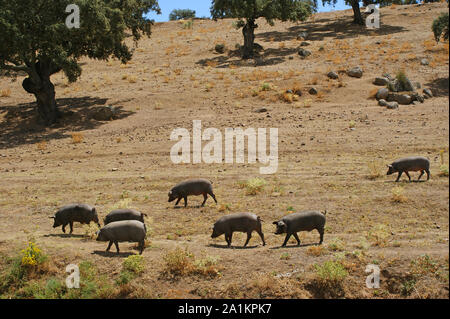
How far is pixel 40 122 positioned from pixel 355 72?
959 inches

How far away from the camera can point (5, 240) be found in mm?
14391

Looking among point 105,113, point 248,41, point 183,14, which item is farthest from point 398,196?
point 183,14

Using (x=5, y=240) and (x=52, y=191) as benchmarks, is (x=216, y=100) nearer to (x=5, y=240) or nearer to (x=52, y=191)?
(x=52, y=191)

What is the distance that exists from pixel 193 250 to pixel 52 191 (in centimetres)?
1021

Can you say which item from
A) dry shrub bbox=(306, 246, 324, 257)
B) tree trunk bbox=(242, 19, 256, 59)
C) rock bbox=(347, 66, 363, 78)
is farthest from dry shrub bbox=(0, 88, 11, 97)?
dry shrub bbox=(306, 246, 324, 257)

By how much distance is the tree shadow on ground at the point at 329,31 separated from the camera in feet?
176

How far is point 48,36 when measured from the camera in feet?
98.1

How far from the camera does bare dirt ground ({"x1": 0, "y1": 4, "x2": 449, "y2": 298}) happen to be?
12062mm

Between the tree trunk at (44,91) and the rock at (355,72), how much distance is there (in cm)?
2261

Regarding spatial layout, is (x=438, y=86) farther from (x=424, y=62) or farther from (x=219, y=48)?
(x=219, y=48)

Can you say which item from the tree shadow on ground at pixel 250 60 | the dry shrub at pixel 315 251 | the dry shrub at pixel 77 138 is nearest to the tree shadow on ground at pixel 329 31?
the tree shadow on ground at pixel 250 60

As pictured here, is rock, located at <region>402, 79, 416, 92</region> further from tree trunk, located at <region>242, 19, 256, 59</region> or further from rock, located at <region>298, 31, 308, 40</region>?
rock, located at <region>298, 31, 308, 40</region>

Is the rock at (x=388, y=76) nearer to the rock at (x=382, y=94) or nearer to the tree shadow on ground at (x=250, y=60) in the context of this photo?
the rock at (x=382, y=94)

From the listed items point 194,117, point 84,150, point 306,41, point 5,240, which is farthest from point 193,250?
point 306,41
